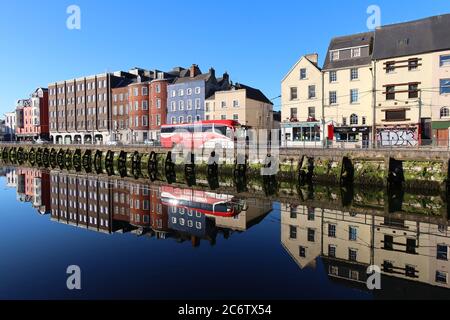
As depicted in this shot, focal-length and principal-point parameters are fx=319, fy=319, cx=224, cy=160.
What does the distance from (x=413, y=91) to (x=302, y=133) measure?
13293 millimetres

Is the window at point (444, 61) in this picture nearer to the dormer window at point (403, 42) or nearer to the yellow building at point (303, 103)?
the dormer window at point (403, 42)

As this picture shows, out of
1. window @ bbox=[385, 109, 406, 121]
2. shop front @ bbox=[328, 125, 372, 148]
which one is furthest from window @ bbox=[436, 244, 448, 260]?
window @ bbox=[385, 109, 406, 121]

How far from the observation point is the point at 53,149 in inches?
2292

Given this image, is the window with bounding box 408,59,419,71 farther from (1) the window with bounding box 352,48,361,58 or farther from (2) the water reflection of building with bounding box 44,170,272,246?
(2) the water reflection of building with bounding box 44,170,272,246

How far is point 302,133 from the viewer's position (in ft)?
138

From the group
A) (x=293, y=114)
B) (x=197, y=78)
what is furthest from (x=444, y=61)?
(x=197, y=78)

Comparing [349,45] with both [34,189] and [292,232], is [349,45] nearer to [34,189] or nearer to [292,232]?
[292,232]

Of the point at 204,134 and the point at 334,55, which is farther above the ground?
the point at 334,55

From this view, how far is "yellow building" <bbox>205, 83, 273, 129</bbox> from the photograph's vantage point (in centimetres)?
5267

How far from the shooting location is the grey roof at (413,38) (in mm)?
35156

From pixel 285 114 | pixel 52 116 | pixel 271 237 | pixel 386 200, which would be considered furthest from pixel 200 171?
pixel 52 116

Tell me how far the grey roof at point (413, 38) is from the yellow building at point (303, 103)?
7826 millimetres
